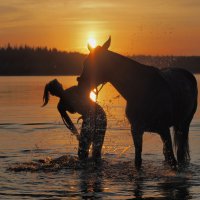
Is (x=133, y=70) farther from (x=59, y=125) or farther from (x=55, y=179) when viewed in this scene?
(x=59, y=125)

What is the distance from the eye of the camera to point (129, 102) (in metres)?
8.92

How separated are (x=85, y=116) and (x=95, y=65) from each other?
1.52 meters

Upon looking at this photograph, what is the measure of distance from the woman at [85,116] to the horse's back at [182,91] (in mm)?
1384

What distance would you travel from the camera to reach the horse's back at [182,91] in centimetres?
932

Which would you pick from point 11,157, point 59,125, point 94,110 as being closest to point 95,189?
point 94,110

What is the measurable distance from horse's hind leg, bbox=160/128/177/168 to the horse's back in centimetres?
48

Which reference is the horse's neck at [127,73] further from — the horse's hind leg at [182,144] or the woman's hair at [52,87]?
the horse's hind leg at [182,144]

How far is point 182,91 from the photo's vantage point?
31.3 ft

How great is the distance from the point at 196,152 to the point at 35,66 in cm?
7120

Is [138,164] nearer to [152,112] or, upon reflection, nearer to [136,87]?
[152,112]

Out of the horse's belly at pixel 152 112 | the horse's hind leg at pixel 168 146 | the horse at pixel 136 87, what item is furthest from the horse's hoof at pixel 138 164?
the horse's belly at pixel 152 112

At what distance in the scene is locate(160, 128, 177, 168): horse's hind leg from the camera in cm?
900

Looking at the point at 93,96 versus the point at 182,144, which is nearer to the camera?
the point at 93,96

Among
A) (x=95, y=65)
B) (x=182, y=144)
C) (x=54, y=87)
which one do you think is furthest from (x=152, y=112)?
→ (x=54, y=87)
